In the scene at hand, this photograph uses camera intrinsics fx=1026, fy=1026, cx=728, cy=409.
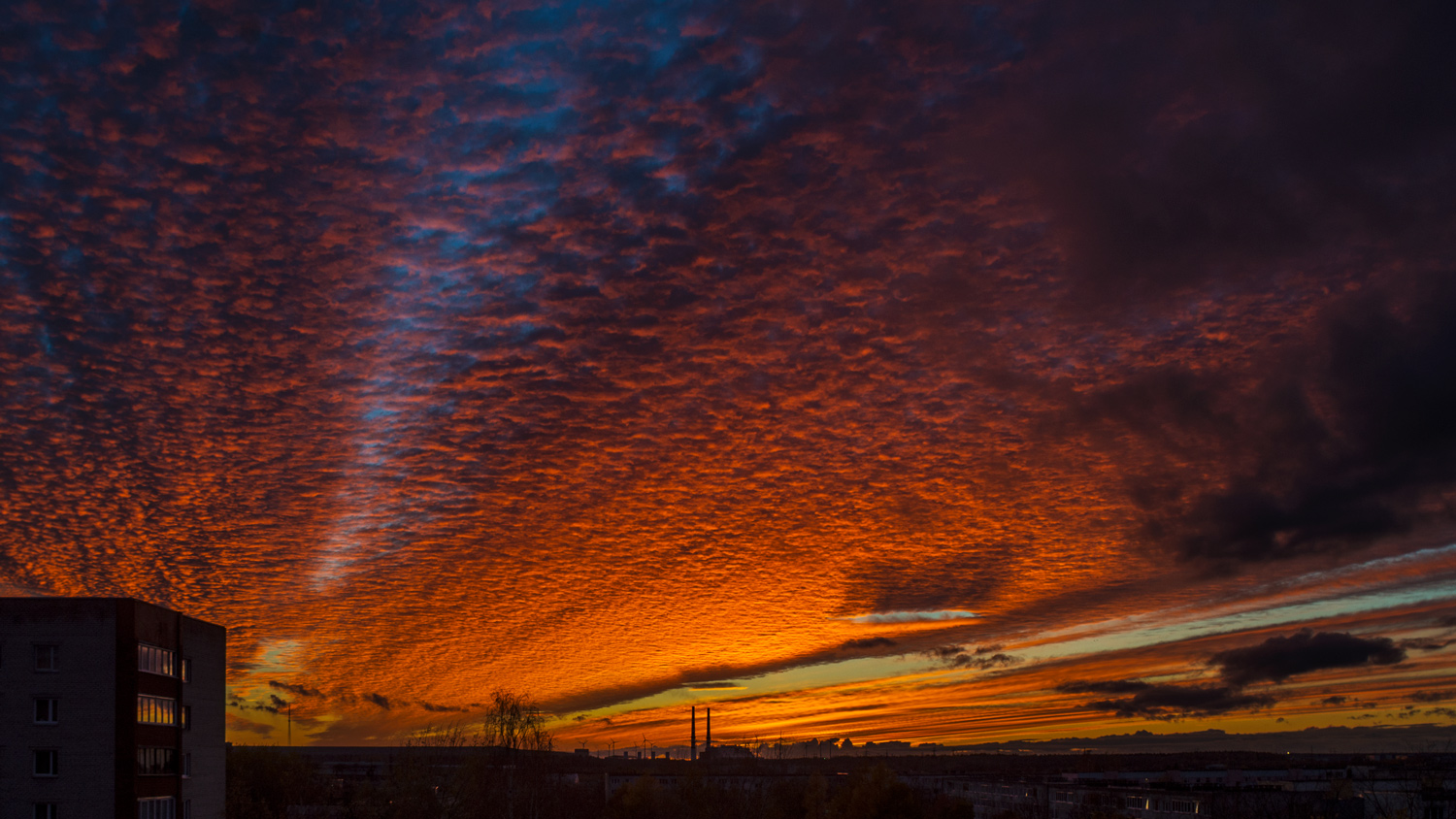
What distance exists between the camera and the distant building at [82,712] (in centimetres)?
5772

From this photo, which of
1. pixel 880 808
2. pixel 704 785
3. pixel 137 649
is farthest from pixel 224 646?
pixel 704 785

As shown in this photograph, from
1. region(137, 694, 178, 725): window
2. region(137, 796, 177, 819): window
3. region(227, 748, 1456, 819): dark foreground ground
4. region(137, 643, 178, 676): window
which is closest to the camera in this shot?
region(137, 796, 177, 819): window

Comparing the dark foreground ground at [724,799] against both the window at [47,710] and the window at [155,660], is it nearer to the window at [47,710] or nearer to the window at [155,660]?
the window at [155,660]

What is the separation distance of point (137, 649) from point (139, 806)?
9034 mm

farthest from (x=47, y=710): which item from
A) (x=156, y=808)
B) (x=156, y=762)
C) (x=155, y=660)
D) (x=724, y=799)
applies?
(x=724, y=799)

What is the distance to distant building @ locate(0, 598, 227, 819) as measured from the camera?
57.7 meters

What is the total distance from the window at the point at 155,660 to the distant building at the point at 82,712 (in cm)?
12

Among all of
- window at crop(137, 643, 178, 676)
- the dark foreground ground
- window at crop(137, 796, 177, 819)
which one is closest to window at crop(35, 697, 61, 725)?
window at crop(137, 643, 178, 676)

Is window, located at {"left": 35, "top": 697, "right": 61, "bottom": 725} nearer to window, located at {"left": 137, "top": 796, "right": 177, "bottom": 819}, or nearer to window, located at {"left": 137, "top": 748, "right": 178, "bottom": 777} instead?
window, located at {"left": 137, "top": 748, "right": 178, "bottom": 777}

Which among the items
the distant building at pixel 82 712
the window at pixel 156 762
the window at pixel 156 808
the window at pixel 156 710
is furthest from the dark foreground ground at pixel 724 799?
the distant building at pixel 82 712

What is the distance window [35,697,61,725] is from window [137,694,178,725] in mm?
4124

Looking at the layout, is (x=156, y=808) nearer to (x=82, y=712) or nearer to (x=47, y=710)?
(x=82, y=712)

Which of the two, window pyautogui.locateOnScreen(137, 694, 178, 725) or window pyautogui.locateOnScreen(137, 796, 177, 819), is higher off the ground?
window pyautogui.locateOnScreen(137, 694, 178, 725)

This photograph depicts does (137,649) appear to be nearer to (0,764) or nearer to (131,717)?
(131,717)
